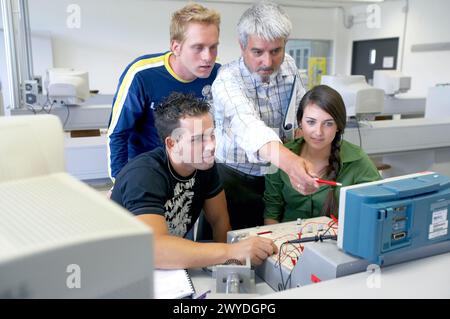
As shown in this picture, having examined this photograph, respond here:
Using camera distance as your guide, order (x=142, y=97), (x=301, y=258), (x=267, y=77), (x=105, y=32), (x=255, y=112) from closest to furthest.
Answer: (x=301, y=258) → (x=255, y=112) → (x=267, y=77) → (x=142, y=97) → (x=105, y=32)

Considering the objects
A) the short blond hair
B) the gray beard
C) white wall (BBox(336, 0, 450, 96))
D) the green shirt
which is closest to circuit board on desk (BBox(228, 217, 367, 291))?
the green shirt

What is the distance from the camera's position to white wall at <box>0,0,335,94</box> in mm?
6125

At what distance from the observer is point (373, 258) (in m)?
0.93

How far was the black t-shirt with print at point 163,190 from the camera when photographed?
4.22ft

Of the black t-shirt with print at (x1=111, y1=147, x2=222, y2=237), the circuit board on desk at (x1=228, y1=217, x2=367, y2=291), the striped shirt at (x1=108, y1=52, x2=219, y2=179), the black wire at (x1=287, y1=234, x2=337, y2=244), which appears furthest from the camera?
the striped shirt at (x1=108, y1=52, x2=219, y2=179)

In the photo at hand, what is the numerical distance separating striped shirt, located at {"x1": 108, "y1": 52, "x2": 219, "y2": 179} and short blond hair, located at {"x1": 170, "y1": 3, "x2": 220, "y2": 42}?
0.17 metres

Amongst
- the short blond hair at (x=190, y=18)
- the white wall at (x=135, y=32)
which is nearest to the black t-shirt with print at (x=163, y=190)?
the short blond hair at (x=190, y=18)

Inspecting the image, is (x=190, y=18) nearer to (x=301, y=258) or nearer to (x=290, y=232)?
(x=290, y=232)

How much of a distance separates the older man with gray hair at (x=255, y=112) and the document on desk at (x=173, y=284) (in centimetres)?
41

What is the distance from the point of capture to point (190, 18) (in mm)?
1583

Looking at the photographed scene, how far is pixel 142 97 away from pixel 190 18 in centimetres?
37

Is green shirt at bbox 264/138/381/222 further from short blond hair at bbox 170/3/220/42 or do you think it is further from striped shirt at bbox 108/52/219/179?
short blond hair at bbox 170/3/220/42

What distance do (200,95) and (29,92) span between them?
6.69 feet

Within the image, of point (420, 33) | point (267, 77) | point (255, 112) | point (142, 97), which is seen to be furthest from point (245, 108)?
point (420, 33)
